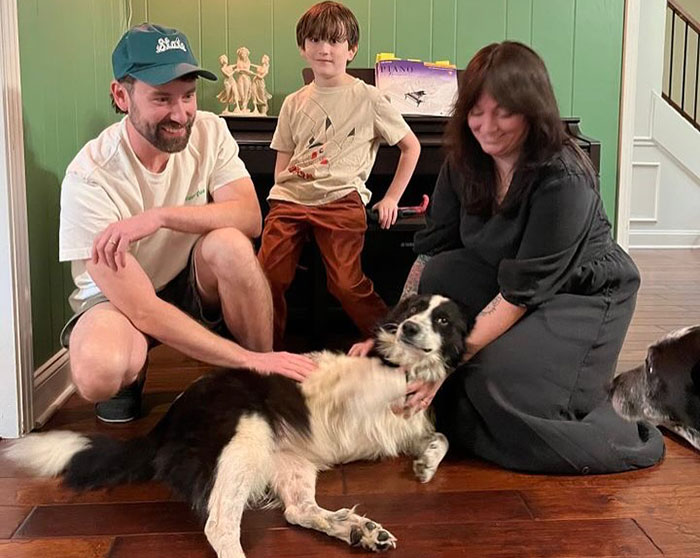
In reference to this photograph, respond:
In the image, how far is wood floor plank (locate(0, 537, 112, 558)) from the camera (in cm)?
149

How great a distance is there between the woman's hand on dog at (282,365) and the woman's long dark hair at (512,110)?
2.00 ft

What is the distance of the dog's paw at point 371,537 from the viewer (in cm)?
150

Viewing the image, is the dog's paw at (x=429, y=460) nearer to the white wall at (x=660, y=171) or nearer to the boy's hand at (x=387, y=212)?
the boy's hand at (x=387, y=212)

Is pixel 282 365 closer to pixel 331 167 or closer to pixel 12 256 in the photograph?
pixel 12 256

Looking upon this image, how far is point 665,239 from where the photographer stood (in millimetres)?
5996

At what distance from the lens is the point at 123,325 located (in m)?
1.96

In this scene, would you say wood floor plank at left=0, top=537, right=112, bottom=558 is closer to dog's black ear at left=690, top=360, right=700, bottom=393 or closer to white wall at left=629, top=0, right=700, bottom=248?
dog's black ear at left=690, top=360, right=700, bottom=393

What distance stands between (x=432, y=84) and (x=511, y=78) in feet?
5.65

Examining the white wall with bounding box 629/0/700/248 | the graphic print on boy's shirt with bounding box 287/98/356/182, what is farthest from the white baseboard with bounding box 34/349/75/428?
the white wall with bounding box 629/0/700/248

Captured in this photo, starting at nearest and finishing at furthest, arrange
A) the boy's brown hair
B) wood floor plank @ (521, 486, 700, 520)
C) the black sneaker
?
1. wood floor plank @ (521, 486, 700, 520)
2. the black sneaker
3. the boy's brown hair

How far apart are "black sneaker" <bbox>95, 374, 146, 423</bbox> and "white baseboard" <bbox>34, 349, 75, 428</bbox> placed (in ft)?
0.53

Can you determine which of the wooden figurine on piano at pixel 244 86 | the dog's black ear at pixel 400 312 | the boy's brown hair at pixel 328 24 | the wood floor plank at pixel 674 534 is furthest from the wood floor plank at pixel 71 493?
the wooden figurine on piano at pixel 244 86

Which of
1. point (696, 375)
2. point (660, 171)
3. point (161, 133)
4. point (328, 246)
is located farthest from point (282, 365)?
point (660, 171)

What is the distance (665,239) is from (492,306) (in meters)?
4.62
